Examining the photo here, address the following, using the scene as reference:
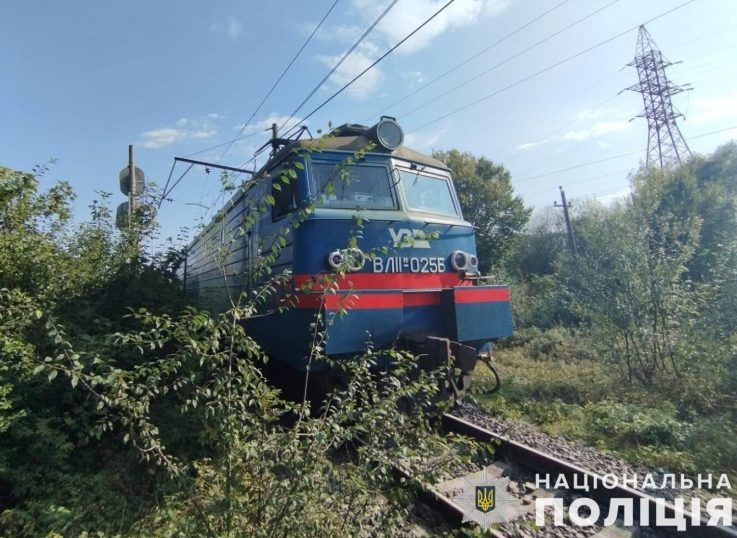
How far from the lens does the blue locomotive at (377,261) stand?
4.40 metres

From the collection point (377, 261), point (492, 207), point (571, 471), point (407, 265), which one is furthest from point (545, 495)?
point (492, 207)

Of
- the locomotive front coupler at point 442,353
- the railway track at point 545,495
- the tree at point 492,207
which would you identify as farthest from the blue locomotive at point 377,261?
the tree at point 492,207

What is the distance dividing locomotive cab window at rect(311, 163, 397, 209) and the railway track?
2728mm

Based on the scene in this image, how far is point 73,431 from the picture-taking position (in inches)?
158

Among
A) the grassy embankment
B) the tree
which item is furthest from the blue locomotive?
the tree

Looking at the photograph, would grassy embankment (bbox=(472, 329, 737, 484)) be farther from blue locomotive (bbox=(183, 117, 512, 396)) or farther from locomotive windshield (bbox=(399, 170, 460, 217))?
locomotive windshield (bbox=(399, 170, 460, 217))

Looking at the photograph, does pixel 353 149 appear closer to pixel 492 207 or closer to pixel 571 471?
pixel 571 471

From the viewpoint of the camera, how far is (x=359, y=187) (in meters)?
5.11

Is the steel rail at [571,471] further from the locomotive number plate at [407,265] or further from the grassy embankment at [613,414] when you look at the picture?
the locomotive number plate at [407,265]

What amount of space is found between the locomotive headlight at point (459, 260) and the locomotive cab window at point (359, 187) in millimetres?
934

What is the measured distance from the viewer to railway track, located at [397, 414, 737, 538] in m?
3.14

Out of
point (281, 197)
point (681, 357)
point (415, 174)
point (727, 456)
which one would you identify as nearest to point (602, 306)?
point (681, 357)

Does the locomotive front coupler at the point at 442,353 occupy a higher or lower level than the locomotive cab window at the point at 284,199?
lower

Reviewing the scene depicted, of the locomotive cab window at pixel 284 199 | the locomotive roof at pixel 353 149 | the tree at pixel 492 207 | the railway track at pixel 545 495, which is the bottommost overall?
the railway track at pixel 545 495
